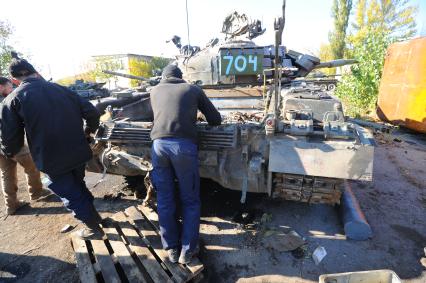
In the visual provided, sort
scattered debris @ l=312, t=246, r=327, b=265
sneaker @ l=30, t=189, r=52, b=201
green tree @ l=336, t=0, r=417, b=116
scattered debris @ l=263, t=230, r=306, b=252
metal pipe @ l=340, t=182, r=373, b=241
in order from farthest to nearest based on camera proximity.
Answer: green tree @ l=336, t=0, r=417, b=116 → sneaker @ l=30, t=189, r=52, b=201 → metal pipe @ l=340, t=182, r=373, b=241 → scattered debris @ l=263, t=230, r=306, b=252 → scattered debris @ l=312, t=246, r=327, b=265

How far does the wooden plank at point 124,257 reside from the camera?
2.76m

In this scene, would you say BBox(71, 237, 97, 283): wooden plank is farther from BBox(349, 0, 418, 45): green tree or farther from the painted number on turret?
BBox(349, 0, 418, 45): green tree

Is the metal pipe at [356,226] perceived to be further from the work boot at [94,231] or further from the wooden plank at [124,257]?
the work boot at [94,231]

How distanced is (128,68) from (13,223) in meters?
38.0

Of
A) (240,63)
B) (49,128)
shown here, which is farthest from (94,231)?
(240,63)

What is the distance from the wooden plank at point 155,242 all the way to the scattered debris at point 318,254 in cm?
136

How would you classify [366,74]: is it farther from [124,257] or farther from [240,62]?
[124,257]

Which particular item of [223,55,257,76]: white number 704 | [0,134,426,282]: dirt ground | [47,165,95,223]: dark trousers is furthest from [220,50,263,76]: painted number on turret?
[47,165,95,223]: dark trousers

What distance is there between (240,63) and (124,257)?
11.1 feet

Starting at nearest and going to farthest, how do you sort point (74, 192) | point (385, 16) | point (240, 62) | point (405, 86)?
point (74, 192) → point (240, 62) → point (405, 86) → point (385, 16)

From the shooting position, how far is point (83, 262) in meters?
2.94

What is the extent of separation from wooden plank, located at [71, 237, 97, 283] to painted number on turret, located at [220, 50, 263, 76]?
3303 mm

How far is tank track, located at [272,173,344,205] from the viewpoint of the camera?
3.09m

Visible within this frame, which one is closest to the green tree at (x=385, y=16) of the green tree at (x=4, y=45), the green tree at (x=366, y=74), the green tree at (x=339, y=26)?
the green tree at (x=339, y=26)
